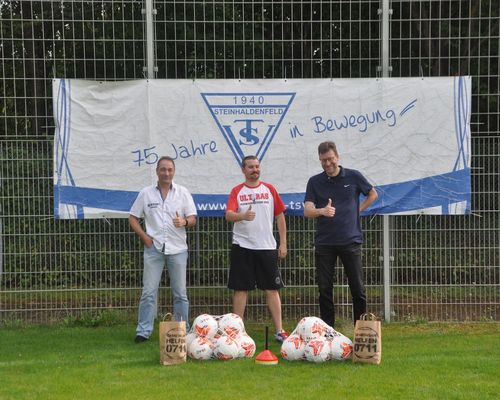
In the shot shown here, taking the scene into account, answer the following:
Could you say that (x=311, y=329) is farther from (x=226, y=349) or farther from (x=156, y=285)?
(x=156, y=285)

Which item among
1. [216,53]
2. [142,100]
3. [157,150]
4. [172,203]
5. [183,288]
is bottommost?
[183,288]

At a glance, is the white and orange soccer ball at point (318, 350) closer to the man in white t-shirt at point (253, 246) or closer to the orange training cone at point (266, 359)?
the orange training cone at point (266, 359)

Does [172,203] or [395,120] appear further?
[395,120]

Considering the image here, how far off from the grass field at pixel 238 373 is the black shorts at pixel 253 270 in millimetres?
574

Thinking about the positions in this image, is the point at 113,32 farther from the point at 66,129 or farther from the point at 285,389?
the point at 285,389

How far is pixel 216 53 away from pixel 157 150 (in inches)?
51.9

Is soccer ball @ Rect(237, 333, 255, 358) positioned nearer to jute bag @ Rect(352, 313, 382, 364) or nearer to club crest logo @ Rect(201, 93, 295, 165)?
jute bag @ Rect(352, 313, 382, 364)

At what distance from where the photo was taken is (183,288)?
603 centimetres

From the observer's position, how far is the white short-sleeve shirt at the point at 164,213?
599 cm

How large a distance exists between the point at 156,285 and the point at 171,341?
102cm

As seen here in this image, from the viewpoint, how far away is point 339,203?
5750mm

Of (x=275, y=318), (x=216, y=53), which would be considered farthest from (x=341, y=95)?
(x=275, y=318)

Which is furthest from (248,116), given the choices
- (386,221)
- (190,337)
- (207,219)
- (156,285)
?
(190,337)

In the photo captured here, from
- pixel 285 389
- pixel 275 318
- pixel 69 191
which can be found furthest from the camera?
pixel 69 191
